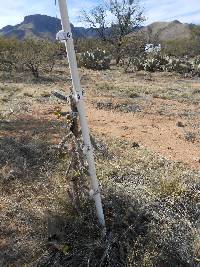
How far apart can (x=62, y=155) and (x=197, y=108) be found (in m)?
6.65

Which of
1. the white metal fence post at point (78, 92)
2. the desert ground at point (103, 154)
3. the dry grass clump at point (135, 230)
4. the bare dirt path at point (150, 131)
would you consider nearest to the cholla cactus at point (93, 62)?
the desert ground at point (103, 154)

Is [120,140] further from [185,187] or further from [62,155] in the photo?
[62,155]

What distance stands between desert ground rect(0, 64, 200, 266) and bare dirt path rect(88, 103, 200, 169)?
0.05 feet

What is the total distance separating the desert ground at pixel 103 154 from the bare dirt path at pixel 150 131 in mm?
15

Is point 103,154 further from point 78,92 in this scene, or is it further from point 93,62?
point 93,62

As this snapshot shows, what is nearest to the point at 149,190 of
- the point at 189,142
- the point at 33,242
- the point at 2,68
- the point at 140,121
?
the point at 33,242

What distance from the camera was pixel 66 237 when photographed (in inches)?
155

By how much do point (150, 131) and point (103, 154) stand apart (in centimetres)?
226

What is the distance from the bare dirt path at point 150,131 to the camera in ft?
21.7

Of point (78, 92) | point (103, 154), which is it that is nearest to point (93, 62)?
point (103, 154)

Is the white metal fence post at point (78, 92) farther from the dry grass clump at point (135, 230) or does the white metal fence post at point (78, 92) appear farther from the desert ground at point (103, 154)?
the desert ground at point (103, 154)

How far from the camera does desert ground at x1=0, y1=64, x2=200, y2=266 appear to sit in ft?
13.5

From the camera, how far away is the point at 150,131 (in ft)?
25.9

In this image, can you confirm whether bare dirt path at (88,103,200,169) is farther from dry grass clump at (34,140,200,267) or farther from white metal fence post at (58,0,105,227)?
white metal fence post at (58,0,105,227)
